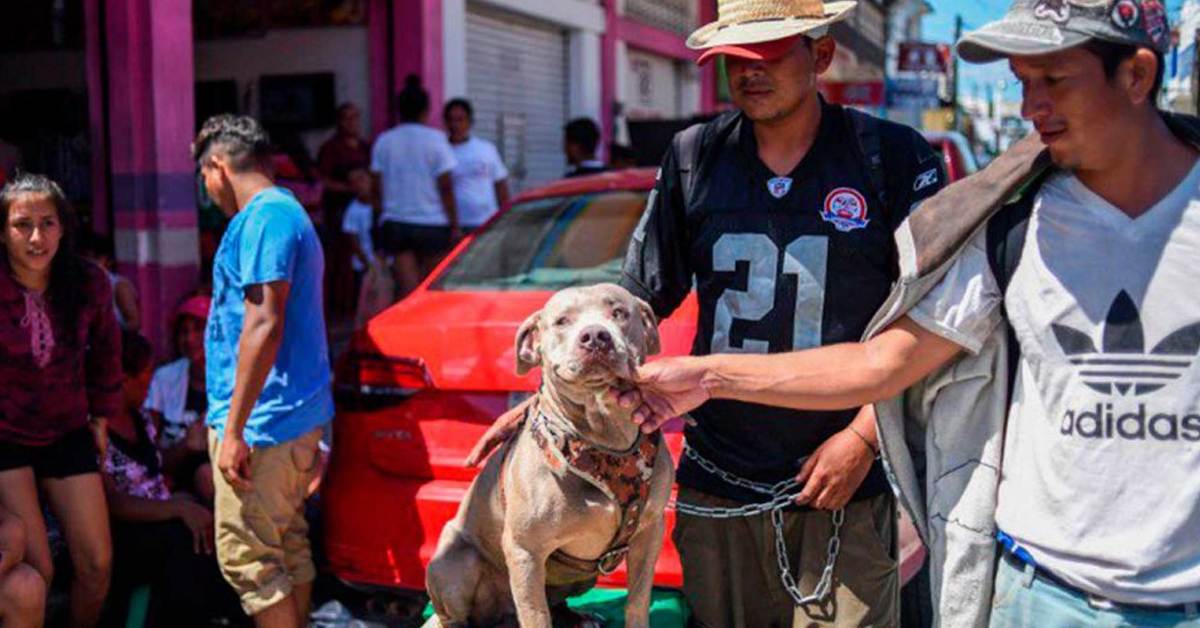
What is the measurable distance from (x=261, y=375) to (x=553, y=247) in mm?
1436

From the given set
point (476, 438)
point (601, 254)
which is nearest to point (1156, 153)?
point (476, 438)

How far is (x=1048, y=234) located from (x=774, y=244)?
2.78 ft

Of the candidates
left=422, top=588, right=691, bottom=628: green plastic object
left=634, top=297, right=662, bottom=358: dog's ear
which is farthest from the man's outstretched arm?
left=422, top=588, right=691, bottom=628: green plastic object

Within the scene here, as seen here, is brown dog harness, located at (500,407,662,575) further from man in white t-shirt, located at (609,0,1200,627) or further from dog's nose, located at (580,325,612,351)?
man in white t-shirt, located at (609,0,1200,627)

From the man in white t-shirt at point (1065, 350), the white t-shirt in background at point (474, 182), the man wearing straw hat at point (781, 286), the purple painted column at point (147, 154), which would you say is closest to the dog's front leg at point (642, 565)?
the man wearing straw hat at point (781, 286)

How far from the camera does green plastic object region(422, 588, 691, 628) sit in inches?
138

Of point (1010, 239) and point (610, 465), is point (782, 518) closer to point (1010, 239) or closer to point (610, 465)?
point (610, 465)

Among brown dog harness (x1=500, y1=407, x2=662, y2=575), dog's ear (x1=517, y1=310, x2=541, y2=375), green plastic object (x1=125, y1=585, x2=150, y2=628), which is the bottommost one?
green plastic object (x1=125, y1=585, x2=150, y2=628)

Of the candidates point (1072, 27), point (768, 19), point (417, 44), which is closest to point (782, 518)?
point (768, 19)

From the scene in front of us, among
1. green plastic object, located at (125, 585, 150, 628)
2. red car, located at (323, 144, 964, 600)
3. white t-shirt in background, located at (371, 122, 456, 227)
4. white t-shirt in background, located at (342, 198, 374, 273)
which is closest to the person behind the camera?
red car, located at (323, 144, 964, 600)

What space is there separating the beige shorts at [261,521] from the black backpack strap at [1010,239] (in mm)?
2883

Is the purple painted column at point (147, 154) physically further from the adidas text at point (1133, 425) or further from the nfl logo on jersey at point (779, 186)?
the adidas text at point (1133, 425)

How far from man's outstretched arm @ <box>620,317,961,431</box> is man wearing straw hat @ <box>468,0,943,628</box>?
50 cm

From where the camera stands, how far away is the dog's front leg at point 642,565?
2.95m
